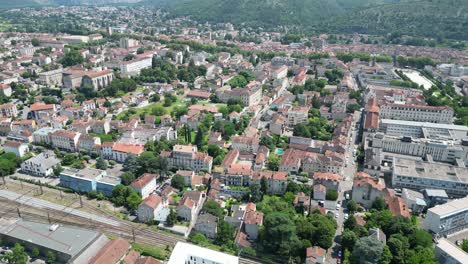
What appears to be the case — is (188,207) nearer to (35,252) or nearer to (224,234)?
(224,234)

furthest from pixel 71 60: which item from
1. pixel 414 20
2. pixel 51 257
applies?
pixel 414 20

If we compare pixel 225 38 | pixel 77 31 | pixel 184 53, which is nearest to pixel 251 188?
pixel 184 53

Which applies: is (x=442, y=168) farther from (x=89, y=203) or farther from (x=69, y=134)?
(x=69, y=134)

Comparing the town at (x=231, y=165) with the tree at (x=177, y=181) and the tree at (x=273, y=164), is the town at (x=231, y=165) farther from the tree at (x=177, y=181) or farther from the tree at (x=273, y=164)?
the tree at (x=273, y=164)

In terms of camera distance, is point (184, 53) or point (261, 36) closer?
point (184, 53)

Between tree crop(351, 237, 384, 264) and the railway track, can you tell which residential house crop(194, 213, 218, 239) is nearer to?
the railway track

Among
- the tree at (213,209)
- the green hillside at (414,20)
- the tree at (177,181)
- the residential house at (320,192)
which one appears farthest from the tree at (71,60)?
the green hillside at (414,20)
